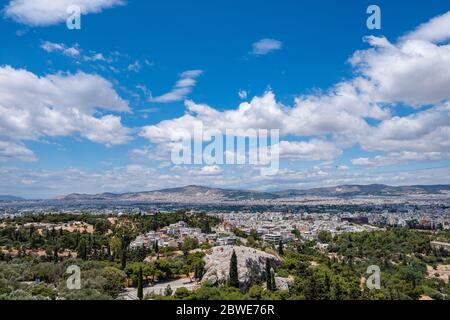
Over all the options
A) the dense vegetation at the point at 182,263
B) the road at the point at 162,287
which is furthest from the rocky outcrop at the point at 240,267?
the road at the point at 162,287

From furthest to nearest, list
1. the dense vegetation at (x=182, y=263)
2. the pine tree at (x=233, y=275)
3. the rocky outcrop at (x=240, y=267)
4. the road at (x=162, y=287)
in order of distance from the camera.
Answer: the rocky outcrop at (x=240, y=267) → the pine tree at (x=233, y=275) → the road at (x=162, y=287) → the dense vegetation at (x=182, y=263)

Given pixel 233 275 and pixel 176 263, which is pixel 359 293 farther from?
pixel 176 263

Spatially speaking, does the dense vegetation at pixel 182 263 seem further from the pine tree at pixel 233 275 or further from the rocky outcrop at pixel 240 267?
the rocky outcrop at pixel 240 267

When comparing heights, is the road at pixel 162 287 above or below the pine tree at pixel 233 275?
below

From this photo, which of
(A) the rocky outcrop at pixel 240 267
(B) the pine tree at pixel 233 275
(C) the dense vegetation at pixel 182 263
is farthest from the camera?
(A) the rocky outcrop at pixel 240 267

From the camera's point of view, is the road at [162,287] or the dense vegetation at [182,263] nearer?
the dense vegetation at [182,263]
